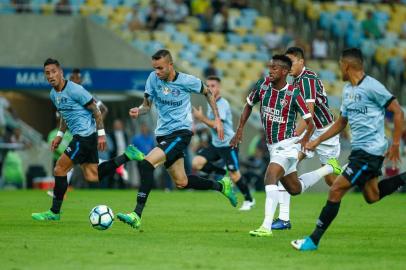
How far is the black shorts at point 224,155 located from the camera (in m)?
21.3

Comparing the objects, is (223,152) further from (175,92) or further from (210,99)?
(175,92)

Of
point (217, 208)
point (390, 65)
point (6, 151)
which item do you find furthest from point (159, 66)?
point (390, 65)

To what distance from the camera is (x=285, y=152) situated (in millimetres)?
14297

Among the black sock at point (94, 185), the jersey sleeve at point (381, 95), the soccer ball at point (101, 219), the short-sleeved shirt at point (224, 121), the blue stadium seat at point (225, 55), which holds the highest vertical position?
the jersey sleeve at point (381, 95)

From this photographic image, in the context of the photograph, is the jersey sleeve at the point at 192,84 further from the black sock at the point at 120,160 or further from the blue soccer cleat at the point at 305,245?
the blue soccer cleat at the point at 305,245

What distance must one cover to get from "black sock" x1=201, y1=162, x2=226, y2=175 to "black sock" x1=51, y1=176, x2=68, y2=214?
248 inches

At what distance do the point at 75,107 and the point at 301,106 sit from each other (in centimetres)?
378

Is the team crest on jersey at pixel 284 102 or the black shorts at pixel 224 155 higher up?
the team crest on jersey at pixel 284 102

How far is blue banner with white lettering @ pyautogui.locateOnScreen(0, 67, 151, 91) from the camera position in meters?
28.8

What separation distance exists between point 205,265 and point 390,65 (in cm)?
2636

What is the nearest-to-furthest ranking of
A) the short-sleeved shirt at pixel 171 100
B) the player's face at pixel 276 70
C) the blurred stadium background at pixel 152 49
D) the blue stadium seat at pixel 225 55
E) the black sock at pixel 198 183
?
the player's face at pixel 276 70 → the short-sleeved shirt at pixel 171 100 → the black sock at pixel 198 183 → the blurred stadium background at pixel 152 49 → the blue stadium seat at pixel 225 55

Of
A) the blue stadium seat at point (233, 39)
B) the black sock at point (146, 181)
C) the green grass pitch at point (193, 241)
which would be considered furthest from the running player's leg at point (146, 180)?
the blue stadium seat at point (233, 39)

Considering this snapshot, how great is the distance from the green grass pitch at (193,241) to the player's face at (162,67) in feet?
7.03

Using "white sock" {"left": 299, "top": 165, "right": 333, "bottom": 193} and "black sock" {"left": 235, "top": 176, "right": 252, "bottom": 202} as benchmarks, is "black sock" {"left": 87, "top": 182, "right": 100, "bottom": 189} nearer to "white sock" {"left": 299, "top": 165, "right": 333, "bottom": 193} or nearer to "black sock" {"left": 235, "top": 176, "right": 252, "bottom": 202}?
"black sock" {"left": 235, "top": 176, "right": 252, "bottom": 202}
